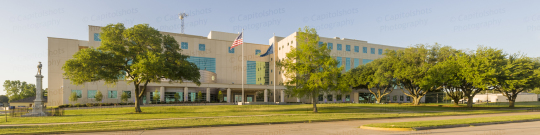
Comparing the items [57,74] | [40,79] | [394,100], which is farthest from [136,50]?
[394,100]

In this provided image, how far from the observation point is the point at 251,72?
74.1 metres

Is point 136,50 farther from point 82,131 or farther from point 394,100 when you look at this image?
point 394,100

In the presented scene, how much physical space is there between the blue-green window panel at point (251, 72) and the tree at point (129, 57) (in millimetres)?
40883

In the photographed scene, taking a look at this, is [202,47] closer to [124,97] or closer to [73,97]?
[124,97]

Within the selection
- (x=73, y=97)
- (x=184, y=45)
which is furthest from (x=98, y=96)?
(x=184, y=45)

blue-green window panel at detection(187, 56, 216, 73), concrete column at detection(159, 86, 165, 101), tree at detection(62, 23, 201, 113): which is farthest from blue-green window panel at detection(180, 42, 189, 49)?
tree at detection(62, 23, 201, 113)

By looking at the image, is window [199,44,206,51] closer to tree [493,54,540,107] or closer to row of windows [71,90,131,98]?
row of windows [71,90,131,98]

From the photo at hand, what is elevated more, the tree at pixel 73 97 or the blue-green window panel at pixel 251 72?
the blue-green window panel at pixel 251 72

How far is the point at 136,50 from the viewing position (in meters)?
31.0

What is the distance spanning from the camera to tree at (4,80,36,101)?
9181cm

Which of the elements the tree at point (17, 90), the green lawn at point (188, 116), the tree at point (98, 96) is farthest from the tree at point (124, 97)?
the tree at point (17, 90)

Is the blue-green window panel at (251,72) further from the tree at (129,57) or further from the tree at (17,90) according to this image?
the tree at (17,90)

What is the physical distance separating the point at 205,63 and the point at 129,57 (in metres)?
37.6

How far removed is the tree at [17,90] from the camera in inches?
3615
